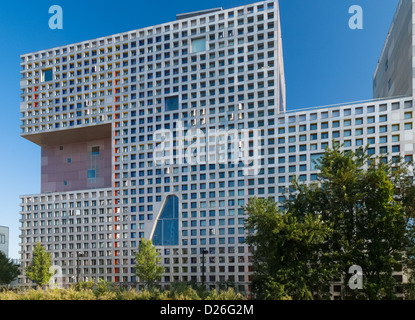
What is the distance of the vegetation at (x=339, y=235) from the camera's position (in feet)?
96.5

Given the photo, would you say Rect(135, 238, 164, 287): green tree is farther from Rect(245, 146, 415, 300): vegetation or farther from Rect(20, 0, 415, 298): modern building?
Rect(245, 146, 415, 300): vegetation

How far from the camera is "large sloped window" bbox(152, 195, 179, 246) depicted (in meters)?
63.2

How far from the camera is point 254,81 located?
204ft

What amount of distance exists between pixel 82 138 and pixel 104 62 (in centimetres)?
1533

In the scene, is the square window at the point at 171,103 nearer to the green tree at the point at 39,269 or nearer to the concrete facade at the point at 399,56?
Result: the green tree at the point at 39,269

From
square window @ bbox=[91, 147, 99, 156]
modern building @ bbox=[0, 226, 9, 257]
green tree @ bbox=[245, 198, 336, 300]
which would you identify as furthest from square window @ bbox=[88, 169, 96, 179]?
green tree @ bbox=[245, 198, 336, 300]

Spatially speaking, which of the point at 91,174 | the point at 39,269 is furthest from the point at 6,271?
the point at 91,174

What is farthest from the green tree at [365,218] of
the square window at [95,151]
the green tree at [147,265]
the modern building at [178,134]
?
the square window at [95,151]

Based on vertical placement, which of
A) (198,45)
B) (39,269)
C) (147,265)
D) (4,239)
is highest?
(198,45)

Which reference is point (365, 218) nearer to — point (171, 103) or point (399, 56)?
point (399, 56)

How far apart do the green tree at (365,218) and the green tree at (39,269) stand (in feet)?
148

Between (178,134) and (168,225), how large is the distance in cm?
1495

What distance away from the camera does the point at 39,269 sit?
62.1m
